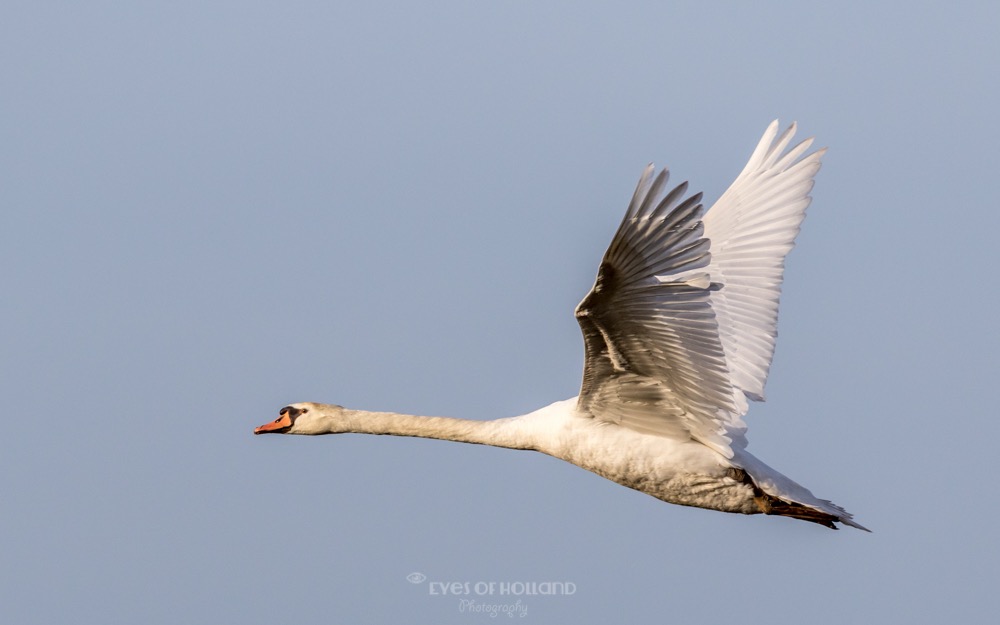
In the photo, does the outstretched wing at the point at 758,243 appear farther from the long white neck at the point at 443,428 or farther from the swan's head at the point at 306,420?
the swan's head at the point at 306,420

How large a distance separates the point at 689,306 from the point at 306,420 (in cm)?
437

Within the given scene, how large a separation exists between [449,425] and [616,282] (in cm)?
292

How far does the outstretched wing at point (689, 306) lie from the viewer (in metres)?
9.87

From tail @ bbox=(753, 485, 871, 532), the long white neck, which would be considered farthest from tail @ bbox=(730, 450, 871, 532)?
the long white neck

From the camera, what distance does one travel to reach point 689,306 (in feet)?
33.9

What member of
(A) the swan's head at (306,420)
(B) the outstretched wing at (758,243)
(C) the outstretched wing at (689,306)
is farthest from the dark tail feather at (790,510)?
(A) the swan's head at (306,420)

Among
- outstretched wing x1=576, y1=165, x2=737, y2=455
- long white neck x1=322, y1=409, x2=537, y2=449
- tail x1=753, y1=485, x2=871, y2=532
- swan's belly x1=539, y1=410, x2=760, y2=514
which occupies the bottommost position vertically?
tail x1=753, y1=485, x2=871, y2=532

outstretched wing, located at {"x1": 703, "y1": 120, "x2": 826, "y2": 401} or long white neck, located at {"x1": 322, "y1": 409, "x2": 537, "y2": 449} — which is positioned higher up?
outstretched wing, located at {"x1": 703, "y1": 120, "x2": 826, "y2": 401}

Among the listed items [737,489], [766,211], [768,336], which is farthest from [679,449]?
[766,211]

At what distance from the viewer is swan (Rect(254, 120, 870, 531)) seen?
32.7ft

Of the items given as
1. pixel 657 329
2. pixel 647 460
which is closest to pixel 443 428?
pixel 647 460

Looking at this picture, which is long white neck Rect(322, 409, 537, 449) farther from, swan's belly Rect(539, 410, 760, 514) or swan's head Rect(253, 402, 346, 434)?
swan's belly Rect(539, 410, 760, 514)

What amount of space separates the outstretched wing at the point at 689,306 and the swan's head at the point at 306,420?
2.50 meters

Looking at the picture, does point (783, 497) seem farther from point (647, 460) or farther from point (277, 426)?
point (277, 426)
